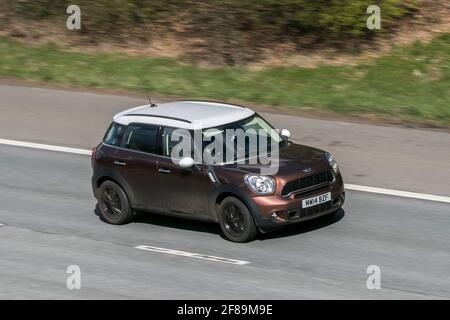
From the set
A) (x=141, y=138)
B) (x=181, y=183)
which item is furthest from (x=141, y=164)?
(x=181, y=183)

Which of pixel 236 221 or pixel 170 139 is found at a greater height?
pixel 170 139

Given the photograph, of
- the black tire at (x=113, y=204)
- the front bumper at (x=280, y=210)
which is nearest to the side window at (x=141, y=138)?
the black tire at (x=113, y=204)

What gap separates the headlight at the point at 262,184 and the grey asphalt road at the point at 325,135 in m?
3.55

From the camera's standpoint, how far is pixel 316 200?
1410 cm

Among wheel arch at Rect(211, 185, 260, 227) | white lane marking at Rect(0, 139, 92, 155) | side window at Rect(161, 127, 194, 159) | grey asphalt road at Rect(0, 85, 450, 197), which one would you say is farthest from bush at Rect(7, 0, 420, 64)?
wheel arch at Rect(211, 185, 260, 227)

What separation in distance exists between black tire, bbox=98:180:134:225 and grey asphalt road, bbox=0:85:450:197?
4.03m

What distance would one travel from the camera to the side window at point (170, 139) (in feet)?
47.6

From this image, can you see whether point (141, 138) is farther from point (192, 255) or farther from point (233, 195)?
point (192, 255)

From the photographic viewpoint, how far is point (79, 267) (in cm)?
1355

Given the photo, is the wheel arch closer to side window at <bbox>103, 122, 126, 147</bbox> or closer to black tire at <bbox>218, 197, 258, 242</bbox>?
black tire at <bbox>218, 197, 258, 242</bbox>

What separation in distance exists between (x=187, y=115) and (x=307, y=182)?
2033 mm

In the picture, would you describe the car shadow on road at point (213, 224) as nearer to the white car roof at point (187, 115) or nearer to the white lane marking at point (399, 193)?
the white lane marking at point (399, 193)

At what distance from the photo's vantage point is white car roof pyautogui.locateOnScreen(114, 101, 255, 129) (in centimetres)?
1460
